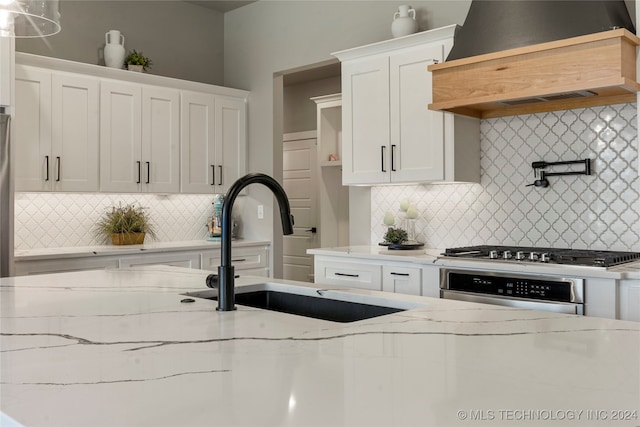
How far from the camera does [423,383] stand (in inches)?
34.6

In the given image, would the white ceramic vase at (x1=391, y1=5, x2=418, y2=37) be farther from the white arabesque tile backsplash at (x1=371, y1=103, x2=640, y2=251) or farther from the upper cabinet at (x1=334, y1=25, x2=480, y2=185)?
the white arabesque tile backsplash at (x1=371, y1=103, x2=640, y2=251)

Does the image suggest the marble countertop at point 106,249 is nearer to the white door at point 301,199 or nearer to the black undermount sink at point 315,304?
the white door at point 301,199

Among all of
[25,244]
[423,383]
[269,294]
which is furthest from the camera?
[25,244]

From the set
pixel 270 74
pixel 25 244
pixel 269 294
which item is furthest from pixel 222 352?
pixel 270 74

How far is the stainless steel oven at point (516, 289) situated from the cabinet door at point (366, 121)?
97 centimetres

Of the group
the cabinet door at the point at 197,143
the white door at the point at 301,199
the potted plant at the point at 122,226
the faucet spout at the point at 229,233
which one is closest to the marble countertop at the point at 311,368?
the faucet spout at the point at 229,233

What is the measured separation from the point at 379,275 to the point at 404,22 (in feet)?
5.37

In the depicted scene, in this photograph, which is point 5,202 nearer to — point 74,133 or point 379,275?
point 74,133

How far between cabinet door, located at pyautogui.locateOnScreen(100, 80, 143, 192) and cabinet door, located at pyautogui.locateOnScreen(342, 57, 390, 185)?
162cm

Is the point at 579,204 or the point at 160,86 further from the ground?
the point at 160,86

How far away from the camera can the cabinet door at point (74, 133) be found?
3.96 metres

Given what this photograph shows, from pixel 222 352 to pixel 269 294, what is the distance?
94 centimetres

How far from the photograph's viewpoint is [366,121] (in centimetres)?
390

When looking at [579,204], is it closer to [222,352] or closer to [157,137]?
[222,352]
